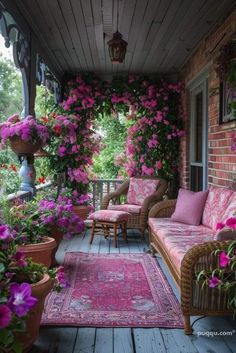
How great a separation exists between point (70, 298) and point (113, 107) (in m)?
4.22

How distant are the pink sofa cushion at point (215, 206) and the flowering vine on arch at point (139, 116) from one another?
266 cm

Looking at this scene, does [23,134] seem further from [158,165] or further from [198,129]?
[158,165]

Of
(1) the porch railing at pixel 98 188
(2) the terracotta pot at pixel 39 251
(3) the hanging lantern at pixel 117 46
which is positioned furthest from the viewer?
(1) the porch railing at pixel 98 188

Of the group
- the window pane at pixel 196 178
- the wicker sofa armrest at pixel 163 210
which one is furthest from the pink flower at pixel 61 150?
the wicker sofa armrest at pixel 163 210

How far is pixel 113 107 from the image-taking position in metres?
6.79

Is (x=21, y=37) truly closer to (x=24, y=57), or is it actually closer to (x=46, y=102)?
(x=24, y=57)

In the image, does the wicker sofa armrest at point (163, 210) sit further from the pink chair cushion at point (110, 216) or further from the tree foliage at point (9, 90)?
the tree foliage at point (9, 90)

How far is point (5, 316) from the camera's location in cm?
152

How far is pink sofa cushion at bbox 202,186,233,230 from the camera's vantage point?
139 inches

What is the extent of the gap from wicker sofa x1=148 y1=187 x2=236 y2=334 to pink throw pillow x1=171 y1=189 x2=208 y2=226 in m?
0.06

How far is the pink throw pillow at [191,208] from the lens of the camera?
13.0ft

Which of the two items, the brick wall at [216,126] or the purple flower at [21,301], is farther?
the brick wall at [216,126]

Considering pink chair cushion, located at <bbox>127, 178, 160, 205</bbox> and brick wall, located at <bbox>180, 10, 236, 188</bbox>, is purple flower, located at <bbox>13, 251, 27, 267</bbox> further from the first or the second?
pink chair cushion, located at <bbox>127, 178, 160, 205</bbox>

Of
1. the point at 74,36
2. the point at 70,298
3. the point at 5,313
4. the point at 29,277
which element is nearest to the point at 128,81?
the point at 74,36
